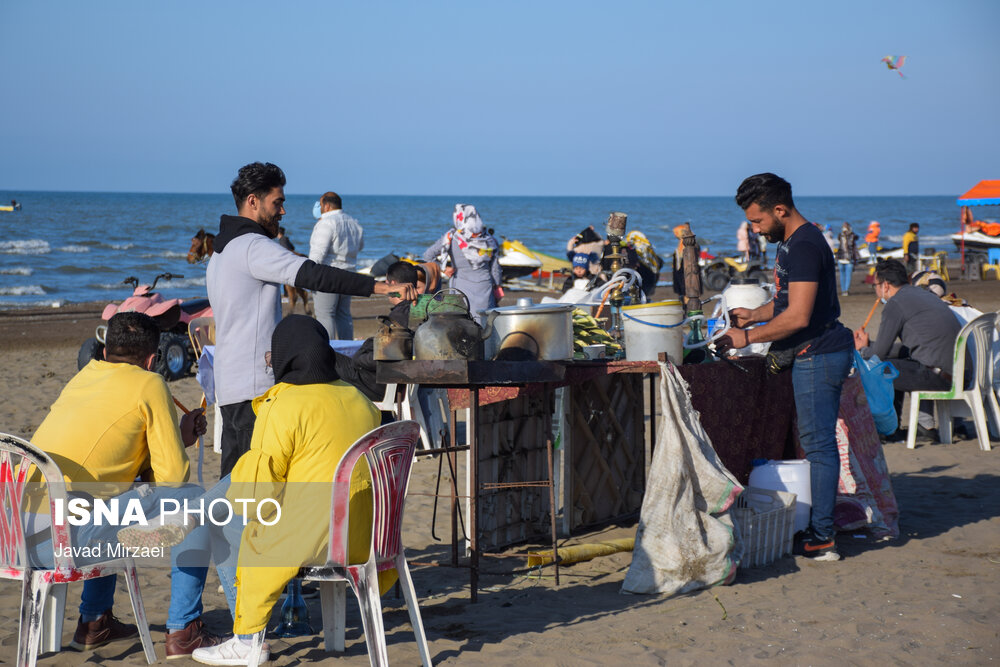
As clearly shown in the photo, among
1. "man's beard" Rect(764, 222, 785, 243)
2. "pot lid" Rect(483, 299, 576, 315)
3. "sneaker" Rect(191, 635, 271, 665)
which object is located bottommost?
"sneaker" Rect(191, 635, 271, 665)

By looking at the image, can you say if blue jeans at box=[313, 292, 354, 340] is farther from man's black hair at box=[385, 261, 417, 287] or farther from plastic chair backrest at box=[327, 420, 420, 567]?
plastic chair backrest at box=[327, 420, 420, 567]

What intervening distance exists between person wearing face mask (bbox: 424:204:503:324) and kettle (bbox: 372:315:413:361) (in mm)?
4054

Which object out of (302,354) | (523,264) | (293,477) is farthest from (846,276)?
(293,477)

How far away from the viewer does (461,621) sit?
418 cm

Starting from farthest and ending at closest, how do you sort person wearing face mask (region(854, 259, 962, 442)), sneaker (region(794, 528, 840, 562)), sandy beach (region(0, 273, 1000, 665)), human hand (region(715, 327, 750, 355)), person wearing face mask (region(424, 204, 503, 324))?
person wearing face mask (region(424, 204, 503, 324)) → person wearing face mask (region(854, 259, 962, 442)) → sneaker (region(794, 528, 840, 562)) → human hand (region(715, 327, 750, 355)) → sandy beach (region(0, 273, 1000, 665))

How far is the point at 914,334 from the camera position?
24.3ft

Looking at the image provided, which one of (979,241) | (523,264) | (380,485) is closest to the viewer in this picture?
(380,485)

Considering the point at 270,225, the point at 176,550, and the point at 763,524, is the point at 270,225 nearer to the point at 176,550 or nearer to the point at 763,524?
the point at 176,550

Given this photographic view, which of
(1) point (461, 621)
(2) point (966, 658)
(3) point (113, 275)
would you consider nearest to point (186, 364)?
(1) point (461, 621)

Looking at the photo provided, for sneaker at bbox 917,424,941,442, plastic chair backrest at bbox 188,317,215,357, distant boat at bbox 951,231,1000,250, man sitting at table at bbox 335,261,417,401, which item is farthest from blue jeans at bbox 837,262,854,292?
man sitting at table at bbox 335,261,417,401

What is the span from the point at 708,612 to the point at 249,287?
2256 millimetres

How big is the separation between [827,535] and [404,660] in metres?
2.22

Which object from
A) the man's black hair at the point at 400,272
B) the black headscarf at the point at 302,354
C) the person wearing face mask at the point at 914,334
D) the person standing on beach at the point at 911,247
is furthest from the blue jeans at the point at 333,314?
the person standing on beach at the point at 911,247

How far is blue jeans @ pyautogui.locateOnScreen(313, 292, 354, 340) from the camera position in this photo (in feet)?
27.8
